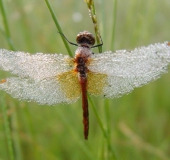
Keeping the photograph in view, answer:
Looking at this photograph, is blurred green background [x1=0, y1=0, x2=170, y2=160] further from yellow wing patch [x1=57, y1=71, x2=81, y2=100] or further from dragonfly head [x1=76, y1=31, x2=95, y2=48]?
dragonfly head [x1=76, y1=31, x2=95, y2=48]

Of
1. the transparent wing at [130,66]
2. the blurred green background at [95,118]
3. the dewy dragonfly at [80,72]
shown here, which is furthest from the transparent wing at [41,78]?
the blurred green background at [95,118]

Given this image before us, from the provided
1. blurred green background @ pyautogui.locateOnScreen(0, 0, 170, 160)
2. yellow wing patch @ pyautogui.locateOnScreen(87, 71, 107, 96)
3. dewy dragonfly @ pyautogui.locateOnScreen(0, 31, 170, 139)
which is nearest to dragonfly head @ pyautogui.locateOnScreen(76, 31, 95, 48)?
dewy dragonfly @ pyautogui.locateOnScreen(0, 31, 170, 139)

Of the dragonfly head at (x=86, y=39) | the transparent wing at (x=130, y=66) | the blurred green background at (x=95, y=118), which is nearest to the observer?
the transparent wing at (x=130, y=66)

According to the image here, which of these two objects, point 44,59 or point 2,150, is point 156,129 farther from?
point 44,59

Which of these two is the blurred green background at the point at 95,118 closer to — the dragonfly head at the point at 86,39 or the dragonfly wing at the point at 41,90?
the dragonfly wing at the point at 41,90

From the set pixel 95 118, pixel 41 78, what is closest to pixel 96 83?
pixel 41 78

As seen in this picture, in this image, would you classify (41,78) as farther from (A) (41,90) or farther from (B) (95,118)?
(B) (95,118)

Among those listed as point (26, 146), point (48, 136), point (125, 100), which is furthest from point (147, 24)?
point (26, 146)
